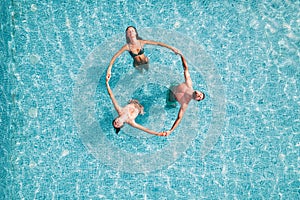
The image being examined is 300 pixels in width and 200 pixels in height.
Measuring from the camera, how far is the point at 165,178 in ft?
16.4

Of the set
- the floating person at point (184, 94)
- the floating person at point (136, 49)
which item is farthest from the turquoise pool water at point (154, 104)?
the floating person at point (184, 94)

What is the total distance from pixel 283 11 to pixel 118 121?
3.12 meters

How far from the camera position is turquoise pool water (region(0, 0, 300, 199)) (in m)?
4.99

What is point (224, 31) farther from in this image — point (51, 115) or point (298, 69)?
point (51, 115)

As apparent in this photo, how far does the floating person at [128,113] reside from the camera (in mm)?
4070

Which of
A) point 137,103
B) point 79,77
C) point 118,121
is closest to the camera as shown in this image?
point 118,121

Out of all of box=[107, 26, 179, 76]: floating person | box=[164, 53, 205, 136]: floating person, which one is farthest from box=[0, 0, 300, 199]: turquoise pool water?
box=[164, 53, 205, 136]: floating person

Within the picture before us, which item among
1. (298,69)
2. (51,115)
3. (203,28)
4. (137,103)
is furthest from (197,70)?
(51,115)

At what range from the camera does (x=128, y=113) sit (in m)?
4.37

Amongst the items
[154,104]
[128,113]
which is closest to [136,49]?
[128,113]

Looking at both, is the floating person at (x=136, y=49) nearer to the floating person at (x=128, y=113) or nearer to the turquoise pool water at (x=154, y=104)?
the turquoise pool water at (x=154, y=104)

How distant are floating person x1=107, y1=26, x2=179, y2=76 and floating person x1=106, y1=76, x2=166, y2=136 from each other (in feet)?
1.25

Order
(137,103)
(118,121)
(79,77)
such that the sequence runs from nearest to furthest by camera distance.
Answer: (118,121) < (137,103) < (79,77)

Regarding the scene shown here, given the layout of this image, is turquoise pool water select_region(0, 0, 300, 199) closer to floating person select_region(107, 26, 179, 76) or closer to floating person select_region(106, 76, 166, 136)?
floating person select_region(107, 26, 179, 76)
